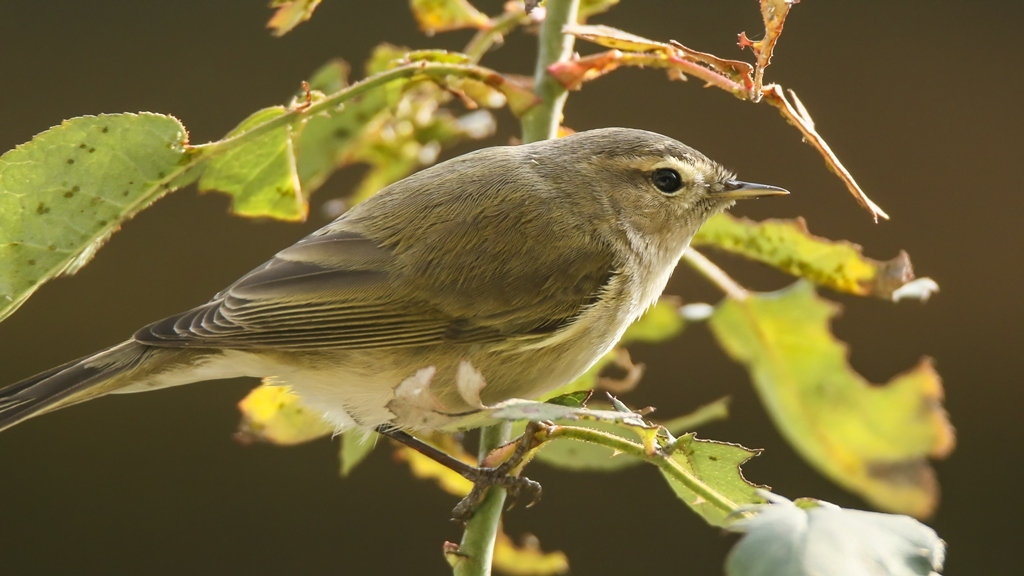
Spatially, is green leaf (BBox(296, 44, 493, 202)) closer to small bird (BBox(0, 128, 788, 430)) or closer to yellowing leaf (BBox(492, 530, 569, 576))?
small bird (BBox(0, 128, 788, 430))

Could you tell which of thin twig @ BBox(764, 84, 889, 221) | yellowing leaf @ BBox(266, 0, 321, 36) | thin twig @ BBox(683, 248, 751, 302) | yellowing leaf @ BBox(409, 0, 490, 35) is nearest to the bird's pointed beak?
thin twig @ BBox(683, 248, 751, 302)

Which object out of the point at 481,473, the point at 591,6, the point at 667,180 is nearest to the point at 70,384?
the point at 481,473

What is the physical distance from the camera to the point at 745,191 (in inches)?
83.6

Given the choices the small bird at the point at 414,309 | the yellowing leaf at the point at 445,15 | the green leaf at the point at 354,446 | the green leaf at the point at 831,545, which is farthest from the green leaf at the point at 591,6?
the green leaf at the point at 831,545

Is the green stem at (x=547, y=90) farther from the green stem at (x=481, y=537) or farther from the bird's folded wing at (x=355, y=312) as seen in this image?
the bird's folded wing at (x=355, y=312)

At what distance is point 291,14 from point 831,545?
3.57 feet

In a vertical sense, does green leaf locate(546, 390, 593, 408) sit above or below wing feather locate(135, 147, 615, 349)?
above

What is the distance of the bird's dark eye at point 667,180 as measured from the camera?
2.20 m

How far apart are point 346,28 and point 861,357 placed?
227cm

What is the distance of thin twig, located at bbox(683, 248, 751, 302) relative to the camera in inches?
69.0

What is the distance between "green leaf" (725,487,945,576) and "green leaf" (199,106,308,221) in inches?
37.1

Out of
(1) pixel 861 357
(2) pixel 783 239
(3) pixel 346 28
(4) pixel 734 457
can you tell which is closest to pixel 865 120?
(1) pixel 861 357

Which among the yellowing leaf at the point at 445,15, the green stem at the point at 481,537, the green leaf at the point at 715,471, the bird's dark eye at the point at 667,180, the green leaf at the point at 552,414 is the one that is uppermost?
the yellowing leaf at the point at 445,15

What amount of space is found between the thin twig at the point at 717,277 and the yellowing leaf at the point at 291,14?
0.75 metres
